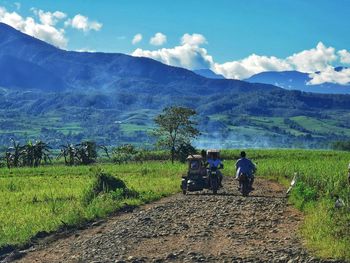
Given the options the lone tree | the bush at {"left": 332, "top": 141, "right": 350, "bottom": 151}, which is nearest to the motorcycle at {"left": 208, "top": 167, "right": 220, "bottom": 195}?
the lone tree

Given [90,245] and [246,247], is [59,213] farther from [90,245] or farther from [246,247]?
[246,247]

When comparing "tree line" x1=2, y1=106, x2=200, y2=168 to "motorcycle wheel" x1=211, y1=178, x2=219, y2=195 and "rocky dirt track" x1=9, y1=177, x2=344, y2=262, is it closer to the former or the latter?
"motorcycle wheel" x1=211, y1=178, x2=219, y2=195

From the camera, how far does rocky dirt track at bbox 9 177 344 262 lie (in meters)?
14.4

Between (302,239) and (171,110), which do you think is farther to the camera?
(171,110)

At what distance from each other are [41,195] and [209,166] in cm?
956

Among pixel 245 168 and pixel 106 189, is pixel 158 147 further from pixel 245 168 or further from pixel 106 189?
pixel 106 189

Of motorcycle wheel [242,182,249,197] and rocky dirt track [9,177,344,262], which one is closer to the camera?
rocky dirt track [9,177,344,262]

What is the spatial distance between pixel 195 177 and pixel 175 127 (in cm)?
4867

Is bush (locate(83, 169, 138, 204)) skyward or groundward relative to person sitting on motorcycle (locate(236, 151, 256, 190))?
groundward

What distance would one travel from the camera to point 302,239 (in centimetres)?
1594

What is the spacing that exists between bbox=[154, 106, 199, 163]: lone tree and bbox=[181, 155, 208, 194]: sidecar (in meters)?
46.7

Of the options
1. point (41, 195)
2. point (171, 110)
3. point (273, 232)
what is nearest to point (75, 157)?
point (171, 110)

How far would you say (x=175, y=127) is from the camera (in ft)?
260

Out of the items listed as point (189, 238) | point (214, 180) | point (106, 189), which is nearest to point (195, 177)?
point (214, 180)
